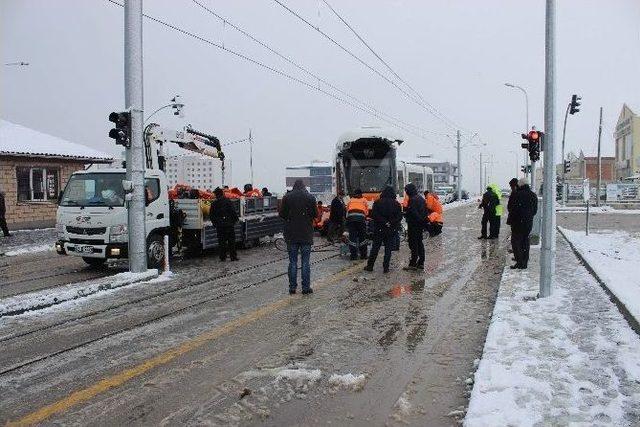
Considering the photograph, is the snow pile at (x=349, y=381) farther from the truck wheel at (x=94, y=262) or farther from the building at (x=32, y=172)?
the building at (x=32, y=172)

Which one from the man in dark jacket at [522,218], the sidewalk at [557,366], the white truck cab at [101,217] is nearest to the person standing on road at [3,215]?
the white truck cab at [101,217]

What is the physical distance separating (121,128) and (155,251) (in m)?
2.83

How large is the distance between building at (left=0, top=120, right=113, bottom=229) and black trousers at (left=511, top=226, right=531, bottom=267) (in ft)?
67.3

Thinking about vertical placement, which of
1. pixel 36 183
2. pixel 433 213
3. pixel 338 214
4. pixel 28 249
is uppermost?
pixel 36 183

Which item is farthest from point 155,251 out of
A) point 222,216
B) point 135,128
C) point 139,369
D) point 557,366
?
point 557,366

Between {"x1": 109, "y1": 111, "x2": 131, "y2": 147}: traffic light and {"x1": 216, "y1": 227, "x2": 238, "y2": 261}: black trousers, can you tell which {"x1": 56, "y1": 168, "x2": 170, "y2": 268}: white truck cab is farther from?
{"x1": 216, "y1": 227, "x2": 238, "y2": 261}: black trousers

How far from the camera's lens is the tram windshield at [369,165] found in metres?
20.2

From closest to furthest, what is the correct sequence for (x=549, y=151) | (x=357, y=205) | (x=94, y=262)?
(x=549, y=151) < (x=357, y=205) < (x=94, y=262)

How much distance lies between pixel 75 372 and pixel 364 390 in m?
2.72

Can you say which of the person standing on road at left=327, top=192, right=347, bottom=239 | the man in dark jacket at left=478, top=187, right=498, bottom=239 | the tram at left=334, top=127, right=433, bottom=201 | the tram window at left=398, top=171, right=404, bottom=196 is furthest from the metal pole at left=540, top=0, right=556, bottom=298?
the tram window at left=398, top=171, right=404, bottom=196

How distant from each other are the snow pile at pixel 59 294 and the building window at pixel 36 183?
18.0 meters

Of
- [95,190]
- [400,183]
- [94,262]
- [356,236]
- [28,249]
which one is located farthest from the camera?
[400,183]

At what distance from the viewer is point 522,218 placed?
36.6 ft

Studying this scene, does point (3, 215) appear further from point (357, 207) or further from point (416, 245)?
point (416, 245)
